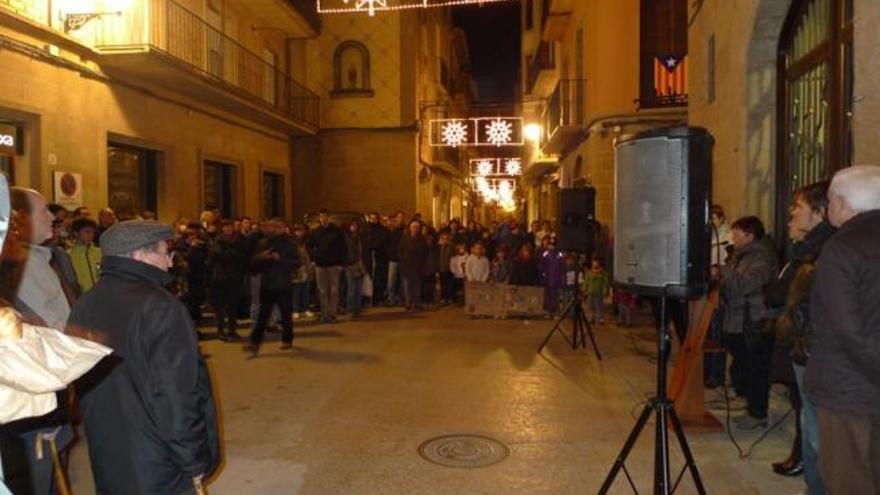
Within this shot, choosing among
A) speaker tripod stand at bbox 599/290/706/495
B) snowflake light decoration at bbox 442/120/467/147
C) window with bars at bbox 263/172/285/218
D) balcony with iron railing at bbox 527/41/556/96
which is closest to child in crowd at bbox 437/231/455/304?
window with bars at bbox 263/172/285/218

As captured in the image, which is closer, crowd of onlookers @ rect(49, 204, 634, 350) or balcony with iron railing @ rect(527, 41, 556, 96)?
crowd of onlookers @ rect(49, 204, 634, 350)

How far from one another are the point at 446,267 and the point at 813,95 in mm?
9427

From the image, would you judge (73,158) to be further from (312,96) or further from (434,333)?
(312,96)

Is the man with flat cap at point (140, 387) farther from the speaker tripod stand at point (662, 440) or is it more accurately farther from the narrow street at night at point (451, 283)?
the speaker tripod stand at point (662, 440)

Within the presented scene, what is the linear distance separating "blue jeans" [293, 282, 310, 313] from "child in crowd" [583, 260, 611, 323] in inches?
206

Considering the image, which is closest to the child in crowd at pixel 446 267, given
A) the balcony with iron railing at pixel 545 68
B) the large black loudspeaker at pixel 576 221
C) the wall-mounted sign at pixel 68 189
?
the large black loudspeaker at pixel 576 221

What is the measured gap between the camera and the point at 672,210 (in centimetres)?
405

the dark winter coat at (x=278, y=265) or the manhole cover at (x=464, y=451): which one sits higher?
the dark winter coat at (x=278, y=265)

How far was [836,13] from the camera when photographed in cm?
655

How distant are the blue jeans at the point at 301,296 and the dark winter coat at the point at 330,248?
0.87 metres

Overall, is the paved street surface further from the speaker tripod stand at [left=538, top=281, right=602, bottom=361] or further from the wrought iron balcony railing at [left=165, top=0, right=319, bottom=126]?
the wrought iron balcony railing at [left=165, top=0, right=319, bottom=126]

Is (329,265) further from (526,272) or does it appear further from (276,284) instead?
(526,272)

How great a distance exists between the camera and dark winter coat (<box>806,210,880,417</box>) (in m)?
3.07

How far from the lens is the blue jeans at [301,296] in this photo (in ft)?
44.6
